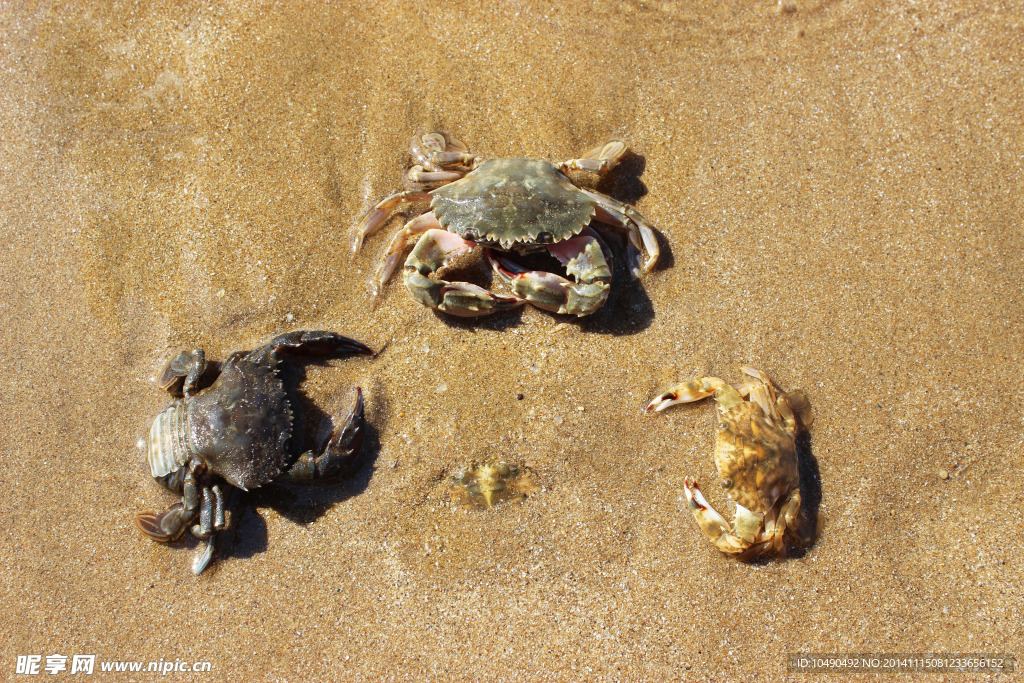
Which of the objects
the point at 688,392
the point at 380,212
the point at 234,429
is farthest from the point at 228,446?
the point at 688,392

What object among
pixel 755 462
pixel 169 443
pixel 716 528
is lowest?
pixel 716 528

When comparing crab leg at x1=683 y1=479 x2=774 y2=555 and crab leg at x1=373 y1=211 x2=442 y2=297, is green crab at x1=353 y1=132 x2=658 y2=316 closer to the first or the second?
crab leg at x1=373 y1=211 x2=442 y2=297

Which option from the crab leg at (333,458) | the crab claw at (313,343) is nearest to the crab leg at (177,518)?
the crab leg at (333,458)

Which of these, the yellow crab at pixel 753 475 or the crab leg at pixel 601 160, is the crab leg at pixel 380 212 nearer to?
the crab leg at pixel 601 160

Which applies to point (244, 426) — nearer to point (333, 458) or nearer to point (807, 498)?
point (333, 458)

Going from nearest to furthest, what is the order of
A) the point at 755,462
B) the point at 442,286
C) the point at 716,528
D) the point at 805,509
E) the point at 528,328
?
the point at 755,462 < the point at 716,528 < the point at 805,509 < the point at 442,286 < the point at 528,328

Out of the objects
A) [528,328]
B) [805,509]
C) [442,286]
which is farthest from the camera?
[528,328]

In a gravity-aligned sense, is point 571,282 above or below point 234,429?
→ above
